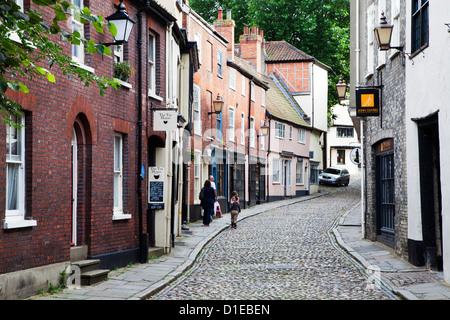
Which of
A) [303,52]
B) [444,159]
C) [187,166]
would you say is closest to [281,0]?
[303,52]

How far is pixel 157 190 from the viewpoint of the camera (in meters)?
15.8

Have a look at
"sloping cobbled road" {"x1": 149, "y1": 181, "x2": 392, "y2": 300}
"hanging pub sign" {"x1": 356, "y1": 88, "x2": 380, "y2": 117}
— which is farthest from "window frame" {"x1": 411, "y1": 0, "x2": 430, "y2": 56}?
"sloping cobbled road" {"x1": 149, "y1": 181, "x2": 392, "y2": 300}

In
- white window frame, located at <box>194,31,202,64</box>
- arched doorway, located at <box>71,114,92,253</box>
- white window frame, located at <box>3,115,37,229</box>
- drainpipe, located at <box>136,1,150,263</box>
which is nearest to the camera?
white window frame, located at <box>3,115,37,229</box>

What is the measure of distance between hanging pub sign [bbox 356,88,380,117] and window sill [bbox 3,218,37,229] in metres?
10.1

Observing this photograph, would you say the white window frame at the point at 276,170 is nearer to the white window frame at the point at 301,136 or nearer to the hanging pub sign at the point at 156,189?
the white window frame at the point at 301,136

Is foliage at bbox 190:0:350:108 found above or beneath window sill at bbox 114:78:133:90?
above

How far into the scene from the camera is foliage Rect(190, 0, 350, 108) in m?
47.5

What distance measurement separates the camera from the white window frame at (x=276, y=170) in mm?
43175

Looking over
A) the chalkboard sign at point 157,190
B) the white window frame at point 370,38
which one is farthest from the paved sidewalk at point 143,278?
the white window frame at point 370,38

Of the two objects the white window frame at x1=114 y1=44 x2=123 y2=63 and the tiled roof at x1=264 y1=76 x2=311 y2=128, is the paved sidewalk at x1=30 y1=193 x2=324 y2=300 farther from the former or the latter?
the tiled roof at x1=264 y1=76 x2=311 y2=128

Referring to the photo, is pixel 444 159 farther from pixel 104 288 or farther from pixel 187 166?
pixel 187 166

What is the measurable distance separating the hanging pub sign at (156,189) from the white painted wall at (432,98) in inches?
227

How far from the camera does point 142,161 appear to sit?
1520cm

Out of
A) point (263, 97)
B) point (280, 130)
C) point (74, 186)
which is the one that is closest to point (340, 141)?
point (280, 130)
